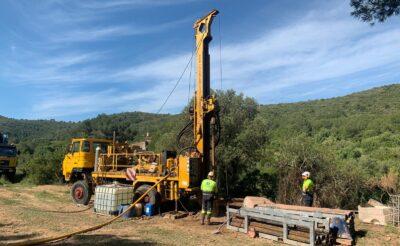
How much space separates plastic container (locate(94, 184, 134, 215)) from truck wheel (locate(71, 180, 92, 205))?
7.45 ft

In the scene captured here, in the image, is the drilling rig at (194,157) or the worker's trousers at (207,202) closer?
the worker's trousers at (207,202)

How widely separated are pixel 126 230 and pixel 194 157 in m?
3.52

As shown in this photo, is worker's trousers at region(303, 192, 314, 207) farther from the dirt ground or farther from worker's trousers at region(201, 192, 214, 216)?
worker's trousers at region(201, 192, 214, 216)

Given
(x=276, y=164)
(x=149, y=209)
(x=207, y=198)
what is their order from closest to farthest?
(x=207, y=198), (x=149, y=209), (x=276, y=164)

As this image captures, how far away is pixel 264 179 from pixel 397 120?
28232 mm

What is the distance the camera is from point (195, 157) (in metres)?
13.6

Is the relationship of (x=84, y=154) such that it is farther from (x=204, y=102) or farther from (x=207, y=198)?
(x=207, y=198)

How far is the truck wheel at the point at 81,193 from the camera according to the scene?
652 inches

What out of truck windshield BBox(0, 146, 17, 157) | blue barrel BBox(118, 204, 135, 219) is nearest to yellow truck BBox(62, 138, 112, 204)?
blue barrel BBox(118, 204, 135, 219)

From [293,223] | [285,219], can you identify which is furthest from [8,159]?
[293,223]

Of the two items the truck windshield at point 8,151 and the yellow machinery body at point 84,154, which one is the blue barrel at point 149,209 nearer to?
the yellow machinery body at point 84,154

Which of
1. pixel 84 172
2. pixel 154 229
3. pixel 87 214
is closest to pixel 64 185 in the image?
pixel 84 172

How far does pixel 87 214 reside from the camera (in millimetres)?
14211

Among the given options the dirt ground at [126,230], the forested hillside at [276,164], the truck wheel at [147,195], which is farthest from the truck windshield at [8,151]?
the truck wheel at [147,195]
